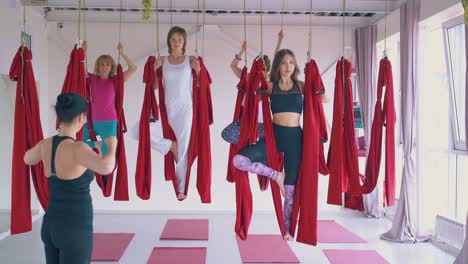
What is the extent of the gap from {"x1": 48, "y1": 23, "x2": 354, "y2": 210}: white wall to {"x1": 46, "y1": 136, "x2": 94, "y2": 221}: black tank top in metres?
5.31

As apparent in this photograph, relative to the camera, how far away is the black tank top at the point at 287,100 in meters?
4.25

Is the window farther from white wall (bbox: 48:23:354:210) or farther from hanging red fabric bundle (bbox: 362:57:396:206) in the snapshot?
white wall (bbox: 48:23:354:210)

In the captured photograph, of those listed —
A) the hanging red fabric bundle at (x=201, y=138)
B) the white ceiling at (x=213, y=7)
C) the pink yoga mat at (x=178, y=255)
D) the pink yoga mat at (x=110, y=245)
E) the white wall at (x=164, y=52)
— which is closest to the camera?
the hanging red fabric bundle at (x=201, y=138)

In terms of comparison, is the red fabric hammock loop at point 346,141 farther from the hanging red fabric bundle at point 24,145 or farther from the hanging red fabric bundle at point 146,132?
the hanging red fabric bundle at point 24,145

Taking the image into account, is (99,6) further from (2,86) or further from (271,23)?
(271,23)

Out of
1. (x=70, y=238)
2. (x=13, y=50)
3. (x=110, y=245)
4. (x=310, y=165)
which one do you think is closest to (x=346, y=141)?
(x=310, y=165)

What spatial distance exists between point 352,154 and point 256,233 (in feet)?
9.49

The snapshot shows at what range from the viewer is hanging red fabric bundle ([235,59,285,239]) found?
4090 millimetres

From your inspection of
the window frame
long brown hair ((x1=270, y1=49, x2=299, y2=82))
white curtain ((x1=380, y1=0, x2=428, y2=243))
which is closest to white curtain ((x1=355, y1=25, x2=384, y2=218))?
white curtain ((x1=380, y1=0, x2=428, y2=243))

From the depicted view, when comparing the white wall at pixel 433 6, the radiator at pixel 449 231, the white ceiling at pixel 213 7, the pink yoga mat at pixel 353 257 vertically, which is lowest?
the pink yoga mat at pixel 353 257

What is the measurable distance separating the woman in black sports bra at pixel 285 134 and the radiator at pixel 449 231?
8.89 feet

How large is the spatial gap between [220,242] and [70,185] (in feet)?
12.1

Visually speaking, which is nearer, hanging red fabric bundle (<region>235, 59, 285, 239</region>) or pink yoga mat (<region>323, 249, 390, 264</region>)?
hanging red fabric bundle (<region>235, 59, 285, 239</region>)

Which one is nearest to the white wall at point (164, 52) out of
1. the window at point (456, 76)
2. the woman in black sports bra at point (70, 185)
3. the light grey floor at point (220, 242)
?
the light grey floor at point (220, 242)
